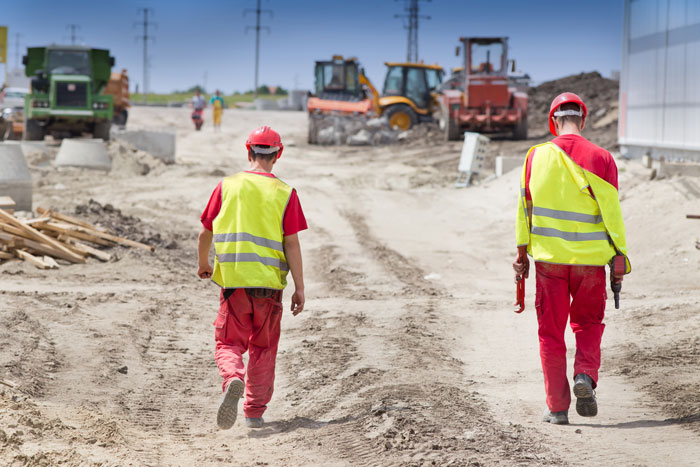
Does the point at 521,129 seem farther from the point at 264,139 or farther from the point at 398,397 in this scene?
the point at 264,139

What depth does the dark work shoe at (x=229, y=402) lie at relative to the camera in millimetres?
4973

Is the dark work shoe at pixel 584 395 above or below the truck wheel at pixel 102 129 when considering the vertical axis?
below

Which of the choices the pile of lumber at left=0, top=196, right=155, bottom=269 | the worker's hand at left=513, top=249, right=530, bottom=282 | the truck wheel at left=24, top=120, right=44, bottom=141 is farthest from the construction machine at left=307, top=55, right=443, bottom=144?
the worker's hand at left=513, top=249, right=530, bottom=282

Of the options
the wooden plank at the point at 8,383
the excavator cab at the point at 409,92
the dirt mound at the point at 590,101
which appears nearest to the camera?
the wooden plank at the point at 8,383

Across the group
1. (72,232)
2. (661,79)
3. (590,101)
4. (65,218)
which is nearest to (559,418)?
(72,232)

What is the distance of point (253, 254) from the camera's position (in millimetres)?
5160

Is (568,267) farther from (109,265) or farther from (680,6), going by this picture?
(680,6)

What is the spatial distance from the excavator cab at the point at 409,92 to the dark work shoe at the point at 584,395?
1178 inches

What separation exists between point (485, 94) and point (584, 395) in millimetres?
25174

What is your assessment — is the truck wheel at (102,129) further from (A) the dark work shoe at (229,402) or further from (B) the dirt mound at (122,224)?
(A) the dark work shoe at (229,402)

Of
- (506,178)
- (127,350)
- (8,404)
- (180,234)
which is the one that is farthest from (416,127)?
Answer: (8,404)

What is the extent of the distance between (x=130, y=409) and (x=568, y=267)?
300 cm

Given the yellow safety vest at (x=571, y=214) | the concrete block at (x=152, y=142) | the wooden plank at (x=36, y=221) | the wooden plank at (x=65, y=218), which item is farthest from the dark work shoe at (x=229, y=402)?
the concrete block at (x=152, y=142)

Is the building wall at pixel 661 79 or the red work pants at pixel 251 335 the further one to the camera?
the building wall at pixel 661 79
